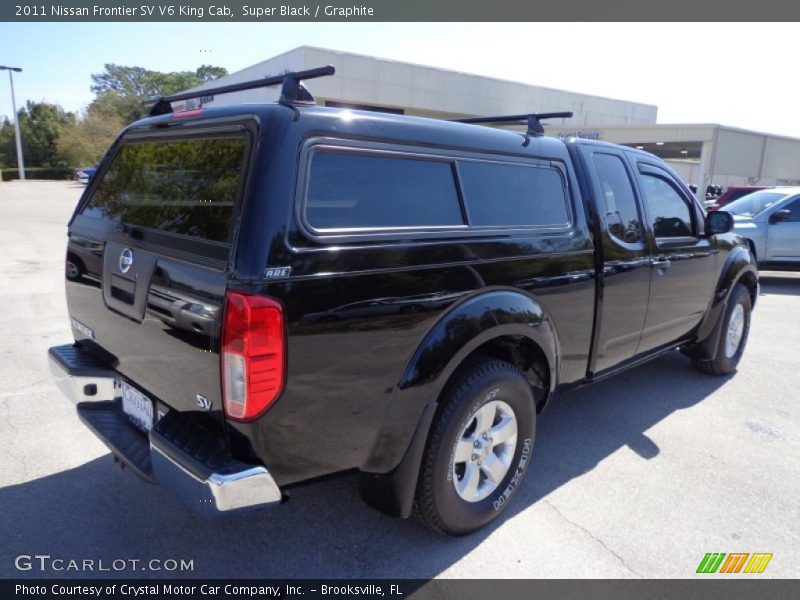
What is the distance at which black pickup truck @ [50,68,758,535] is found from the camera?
2.11 metres

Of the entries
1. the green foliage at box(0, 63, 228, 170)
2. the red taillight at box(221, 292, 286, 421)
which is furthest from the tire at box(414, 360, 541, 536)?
the green foliage at box(0, 63, 228, 170)

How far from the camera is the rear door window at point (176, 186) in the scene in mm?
2316

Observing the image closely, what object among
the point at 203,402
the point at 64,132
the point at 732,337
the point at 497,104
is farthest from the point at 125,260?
the point at 64,132

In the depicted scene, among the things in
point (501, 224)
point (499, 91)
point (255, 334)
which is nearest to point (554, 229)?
point (501, 224)

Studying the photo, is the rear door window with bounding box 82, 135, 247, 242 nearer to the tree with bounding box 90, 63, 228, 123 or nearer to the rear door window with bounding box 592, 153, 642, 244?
the rear door window with bounding box 592, 153, 642, 244

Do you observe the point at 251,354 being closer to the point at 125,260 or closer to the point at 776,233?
the point at 125,260

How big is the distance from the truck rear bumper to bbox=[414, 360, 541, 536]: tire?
31.1 inches

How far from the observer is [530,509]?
10.3ft

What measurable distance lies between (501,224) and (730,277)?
3.08 meters

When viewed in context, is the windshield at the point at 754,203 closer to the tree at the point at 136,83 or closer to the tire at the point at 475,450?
the tire at the point at 475,450

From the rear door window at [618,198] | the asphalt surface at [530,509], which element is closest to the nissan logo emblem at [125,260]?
the asphalt surface at [530,509]

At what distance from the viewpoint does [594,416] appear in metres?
4.39

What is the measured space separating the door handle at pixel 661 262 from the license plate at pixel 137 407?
3.31 meters

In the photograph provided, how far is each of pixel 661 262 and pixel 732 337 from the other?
1865 mm
